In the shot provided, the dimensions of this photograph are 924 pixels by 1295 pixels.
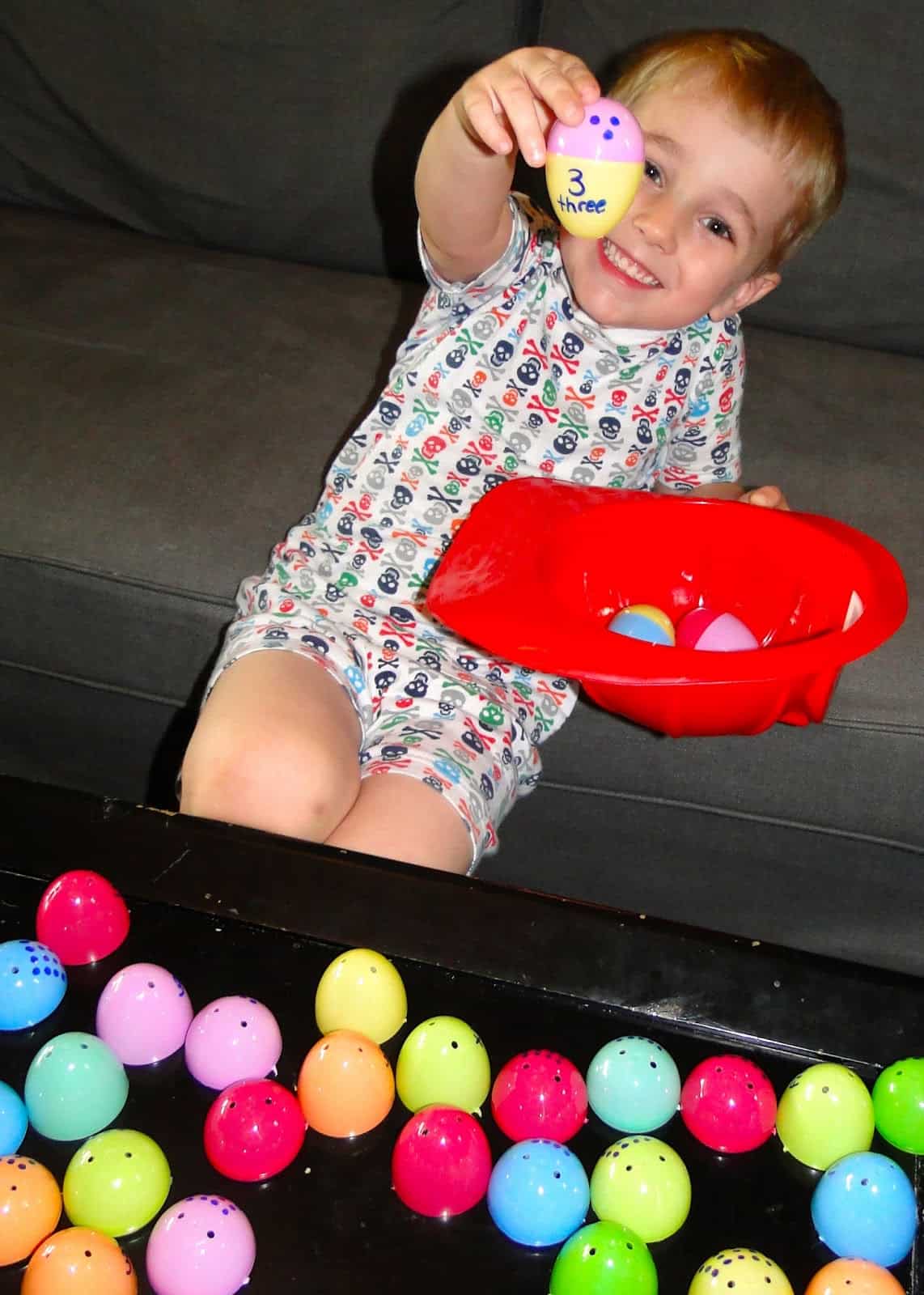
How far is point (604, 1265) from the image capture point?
0.61m

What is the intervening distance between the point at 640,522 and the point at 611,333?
0.61 ft

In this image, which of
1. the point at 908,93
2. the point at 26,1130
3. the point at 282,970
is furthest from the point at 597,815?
the point at 908,93

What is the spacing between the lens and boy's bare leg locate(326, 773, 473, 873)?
3.26 ft

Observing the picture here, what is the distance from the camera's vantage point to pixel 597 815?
50.1 inches

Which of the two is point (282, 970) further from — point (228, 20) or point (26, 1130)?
point (228, 20)

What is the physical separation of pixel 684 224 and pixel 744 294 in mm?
157

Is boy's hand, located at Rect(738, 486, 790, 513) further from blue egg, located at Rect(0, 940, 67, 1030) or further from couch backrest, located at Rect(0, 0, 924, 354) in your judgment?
blue egg, located at Rect(0, 940, 67, 1030)

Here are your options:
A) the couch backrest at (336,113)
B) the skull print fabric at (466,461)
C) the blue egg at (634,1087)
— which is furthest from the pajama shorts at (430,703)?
the couch backrest at (336,113)

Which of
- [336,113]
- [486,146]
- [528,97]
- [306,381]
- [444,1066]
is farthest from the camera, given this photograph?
[336,113]

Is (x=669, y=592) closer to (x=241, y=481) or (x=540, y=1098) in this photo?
(x=241, y=481)

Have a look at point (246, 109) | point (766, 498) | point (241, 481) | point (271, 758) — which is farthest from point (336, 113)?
point (271, 758)

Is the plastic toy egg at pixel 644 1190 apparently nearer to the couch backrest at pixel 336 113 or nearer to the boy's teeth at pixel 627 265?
the boy's teeth at pixel 627 265

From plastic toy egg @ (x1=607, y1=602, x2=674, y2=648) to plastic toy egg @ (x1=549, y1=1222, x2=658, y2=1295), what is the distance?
47cm

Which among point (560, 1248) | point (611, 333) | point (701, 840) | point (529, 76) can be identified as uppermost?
point (529, 76)
